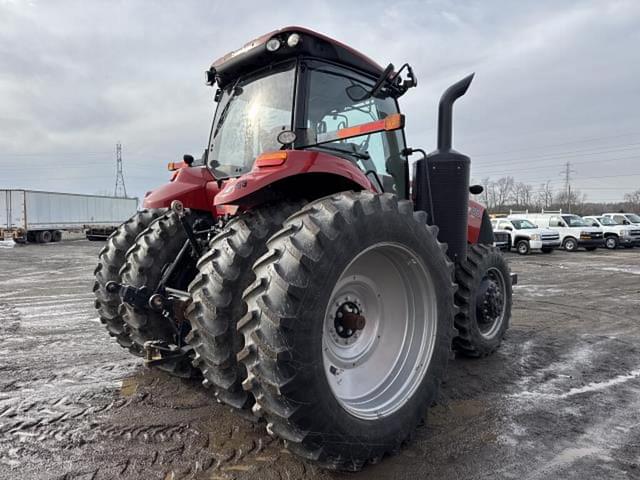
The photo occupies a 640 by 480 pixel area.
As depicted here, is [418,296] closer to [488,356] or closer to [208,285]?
[208,285]

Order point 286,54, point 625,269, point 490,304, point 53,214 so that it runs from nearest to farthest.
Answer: point 286,54
point 490,304
point 625,269
point 53,214

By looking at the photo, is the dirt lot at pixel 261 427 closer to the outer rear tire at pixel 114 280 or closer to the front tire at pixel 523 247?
the outer rear tire at pixel 114 280

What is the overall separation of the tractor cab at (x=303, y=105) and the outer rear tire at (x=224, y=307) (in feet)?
2.36

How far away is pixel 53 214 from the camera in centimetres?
2714

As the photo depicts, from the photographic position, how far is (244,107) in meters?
3.76

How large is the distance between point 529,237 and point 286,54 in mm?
19925

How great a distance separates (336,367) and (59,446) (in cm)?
187

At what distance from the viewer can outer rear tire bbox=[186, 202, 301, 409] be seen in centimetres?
254

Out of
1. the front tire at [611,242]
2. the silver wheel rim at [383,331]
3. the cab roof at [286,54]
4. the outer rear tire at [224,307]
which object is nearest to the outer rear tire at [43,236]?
the cab roof at [286,54]

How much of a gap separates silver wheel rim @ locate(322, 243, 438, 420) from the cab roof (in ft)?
5.41

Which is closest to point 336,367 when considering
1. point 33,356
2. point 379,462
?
point 379,462

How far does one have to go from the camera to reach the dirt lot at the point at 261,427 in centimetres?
265

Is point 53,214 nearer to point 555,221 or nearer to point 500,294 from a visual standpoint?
point 500,294

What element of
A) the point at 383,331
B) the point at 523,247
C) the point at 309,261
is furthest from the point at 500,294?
the point at 523,247
